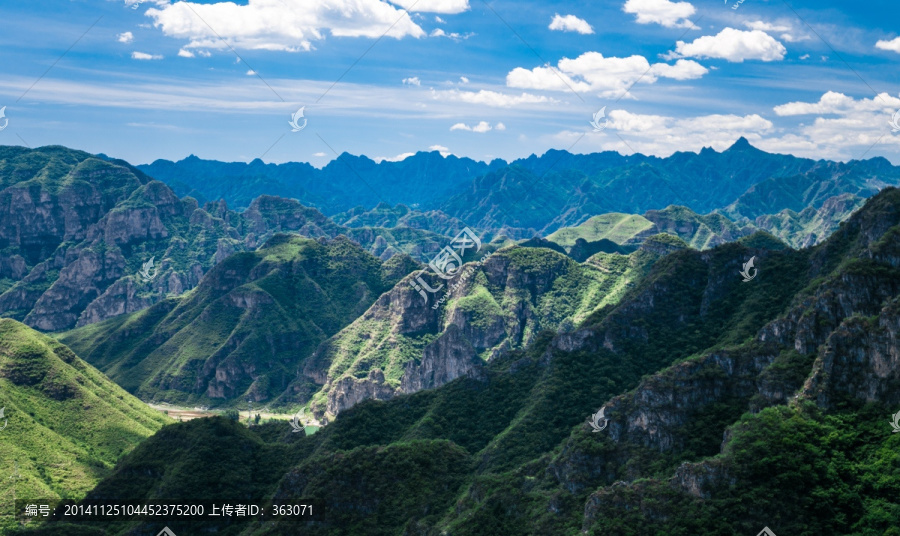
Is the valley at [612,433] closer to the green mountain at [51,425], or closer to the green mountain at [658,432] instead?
the green mountain at [658,432]

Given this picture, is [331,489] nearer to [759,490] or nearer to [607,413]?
[607,413]

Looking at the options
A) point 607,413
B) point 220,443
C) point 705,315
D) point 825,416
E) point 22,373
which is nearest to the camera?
point 825,416

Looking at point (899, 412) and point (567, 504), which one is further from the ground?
point (899, 412)

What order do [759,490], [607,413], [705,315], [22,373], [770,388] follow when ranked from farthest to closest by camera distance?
[22,373] < [705,315] < [607,413] < [770,388] < [759,490]

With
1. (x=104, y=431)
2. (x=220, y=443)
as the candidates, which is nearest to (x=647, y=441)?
(x=220, y=443)

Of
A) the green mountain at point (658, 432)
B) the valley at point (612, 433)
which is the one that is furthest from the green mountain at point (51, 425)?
the green mountain at point (658, 432)

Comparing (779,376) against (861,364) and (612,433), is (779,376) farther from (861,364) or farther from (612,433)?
(612,433)

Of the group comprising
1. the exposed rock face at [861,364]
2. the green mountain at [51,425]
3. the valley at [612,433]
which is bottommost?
the green mountain at [51,425]

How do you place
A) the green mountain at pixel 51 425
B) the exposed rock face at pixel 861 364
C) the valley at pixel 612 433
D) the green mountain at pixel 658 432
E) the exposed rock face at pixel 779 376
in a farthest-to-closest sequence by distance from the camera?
the green mountain at pixel 51 425 < the exposed rock face at pixel 779 376 < the exposed rock face at pixel 861 364 < the valley at pixel 612 433 < the green mountain at pixel 658 432

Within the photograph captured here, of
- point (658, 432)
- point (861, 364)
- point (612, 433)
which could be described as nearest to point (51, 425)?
point (612, 433)
